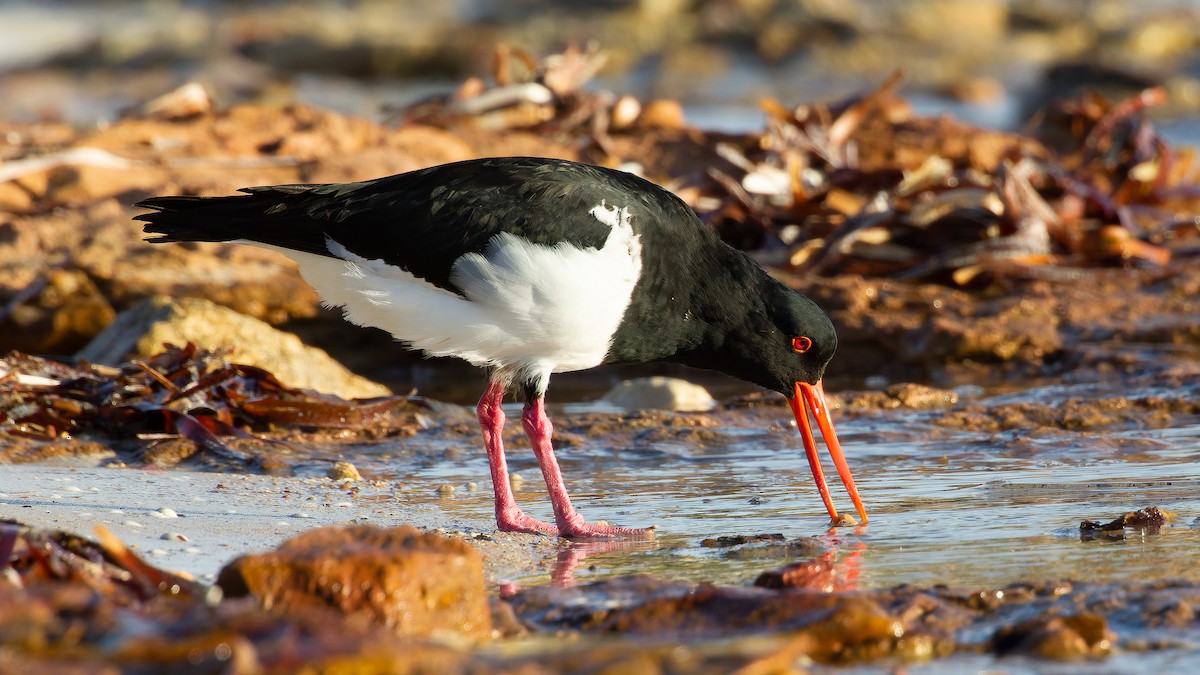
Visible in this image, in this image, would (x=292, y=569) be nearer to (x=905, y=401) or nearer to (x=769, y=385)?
(x=769, y=385)

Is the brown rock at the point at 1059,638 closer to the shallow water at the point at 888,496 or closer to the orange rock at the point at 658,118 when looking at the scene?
the shallow water at the point at 888,496

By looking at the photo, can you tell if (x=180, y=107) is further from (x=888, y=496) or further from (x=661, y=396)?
(x=888, y=496)

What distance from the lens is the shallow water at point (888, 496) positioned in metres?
3.64

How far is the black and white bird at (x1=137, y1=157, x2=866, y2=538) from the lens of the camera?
442 cm

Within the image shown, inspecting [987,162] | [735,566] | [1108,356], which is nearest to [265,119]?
[987,162]

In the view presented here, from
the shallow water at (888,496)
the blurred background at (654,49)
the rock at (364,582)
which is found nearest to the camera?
the rock at (364,582)

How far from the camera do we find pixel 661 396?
6.42m

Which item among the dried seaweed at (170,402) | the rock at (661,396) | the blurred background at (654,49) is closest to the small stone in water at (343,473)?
the dried seaweed at (170,402)

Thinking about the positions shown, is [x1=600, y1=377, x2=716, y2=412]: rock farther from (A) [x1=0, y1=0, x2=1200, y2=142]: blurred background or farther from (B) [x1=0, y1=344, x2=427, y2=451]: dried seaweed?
(A) [x1=0, y1=0, x2=1200, y2=142]: blurred background

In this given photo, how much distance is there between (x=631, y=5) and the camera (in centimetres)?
2622

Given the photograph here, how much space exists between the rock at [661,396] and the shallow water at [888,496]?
1.00ft

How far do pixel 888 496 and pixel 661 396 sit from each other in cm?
191

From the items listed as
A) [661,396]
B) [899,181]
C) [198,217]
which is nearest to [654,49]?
[899,181]

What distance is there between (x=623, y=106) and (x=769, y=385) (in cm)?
515
